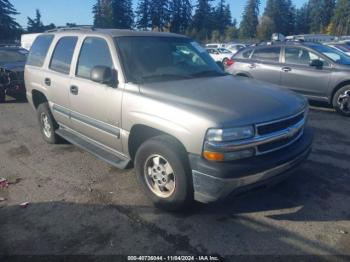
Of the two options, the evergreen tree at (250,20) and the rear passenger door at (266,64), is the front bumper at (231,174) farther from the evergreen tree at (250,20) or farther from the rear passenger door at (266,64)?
the evergreen tree at (250,20)

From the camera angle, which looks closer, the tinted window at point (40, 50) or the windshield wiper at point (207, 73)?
the windshield wiper at point (207, 73)

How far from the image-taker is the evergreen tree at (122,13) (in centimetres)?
6912

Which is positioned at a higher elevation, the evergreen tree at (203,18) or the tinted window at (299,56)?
the evergreen tree at (203,18)

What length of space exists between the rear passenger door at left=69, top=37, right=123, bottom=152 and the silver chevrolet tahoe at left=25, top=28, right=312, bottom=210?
0.05ft

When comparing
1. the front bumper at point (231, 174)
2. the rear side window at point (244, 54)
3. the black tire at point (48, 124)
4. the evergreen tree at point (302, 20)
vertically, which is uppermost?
the evergreen tree at point (302, 20)

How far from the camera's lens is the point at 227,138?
302cm

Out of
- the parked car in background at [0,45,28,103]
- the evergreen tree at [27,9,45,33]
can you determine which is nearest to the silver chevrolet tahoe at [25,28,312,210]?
the parked car in background at [0,45,28,103]

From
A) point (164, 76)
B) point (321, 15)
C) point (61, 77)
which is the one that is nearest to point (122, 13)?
point (321, 15)

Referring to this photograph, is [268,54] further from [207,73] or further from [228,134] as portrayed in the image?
[228,134]

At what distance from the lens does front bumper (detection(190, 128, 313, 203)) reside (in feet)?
9.93

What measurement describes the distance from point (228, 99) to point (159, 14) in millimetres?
78159

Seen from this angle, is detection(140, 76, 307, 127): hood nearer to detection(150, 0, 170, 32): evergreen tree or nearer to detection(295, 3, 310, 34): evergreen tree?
detection(150, 0, 170, 32): evergreen tree

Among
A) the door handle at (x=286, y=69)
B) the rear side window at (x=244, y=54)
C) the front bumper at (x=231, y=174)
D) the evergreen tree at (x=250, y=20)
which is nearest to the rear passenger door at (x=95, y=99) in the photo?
the front bumper at (x=231, y=174)

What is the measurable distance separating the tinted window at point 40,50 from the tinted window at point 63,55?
0.41 m
